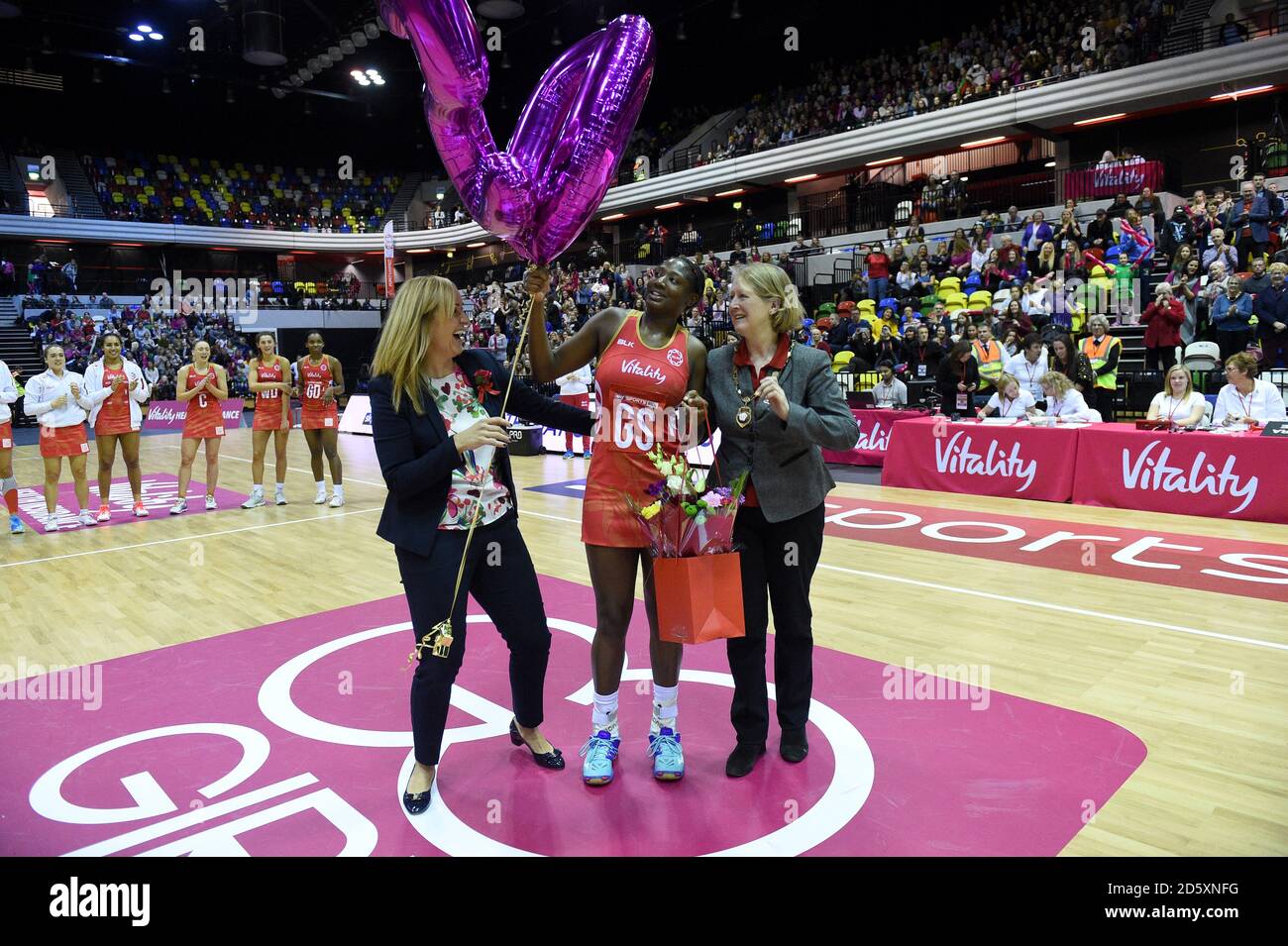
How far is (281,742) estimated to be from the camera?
3156 mm

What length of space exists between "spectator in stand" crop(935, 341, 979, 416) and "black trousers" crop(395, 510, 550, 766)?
8177 millimetres

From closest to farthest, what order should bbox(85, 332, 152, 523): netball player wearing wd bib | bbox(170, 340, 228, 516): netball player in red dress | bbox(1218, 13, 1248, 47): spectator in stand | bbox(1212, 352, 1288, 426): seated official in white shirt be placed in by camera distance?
bbox(1212, 352, 1288, 426): seated official in white shirt, bbox(85, 332, 152, 523): netball player wearing wd bib, bbox(170, 340, 228, 516): netball player in red dress, bbox(1218, 13, 1248, 47): spectator in stand

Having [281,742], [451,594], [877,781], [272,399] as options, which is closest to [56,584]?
[272,399]

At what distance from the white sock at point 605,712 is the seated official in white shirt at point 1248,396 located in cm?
671

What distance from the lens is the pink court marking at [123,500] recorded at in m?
7.93

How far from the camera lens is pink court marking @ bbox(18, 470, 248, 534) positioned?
7931 millimetres

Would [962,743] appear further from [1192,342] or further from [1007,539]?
[1192,342]

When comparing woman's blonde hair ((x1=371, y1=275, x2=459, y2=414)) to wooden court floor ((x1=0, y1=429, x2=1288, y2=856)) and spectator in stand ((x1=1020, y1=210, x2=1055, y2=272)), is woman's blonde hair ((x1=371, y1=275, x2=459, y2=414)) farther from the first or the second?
spectator in stand ((x1=1020, y1=210, x2=1055, y2=272))

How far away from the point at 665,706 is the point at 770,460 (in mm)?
882

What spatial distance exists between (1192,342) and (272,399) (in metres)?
10.5

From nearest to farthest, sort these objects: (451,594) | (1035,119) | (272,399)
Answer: (451,594) < (272,399) < (1035,119)

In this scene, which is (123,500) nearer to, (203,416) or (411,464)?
(203,416)

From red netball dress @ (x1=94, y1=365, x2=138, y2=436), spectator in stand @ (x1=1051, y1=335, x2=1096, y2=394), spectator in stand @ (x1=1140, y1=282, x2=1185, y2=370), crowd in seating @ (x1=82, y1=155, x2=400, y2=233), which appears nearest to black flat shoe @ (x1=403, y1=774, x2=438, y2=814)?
red netball dress @ (x1=94, y1=365, x2=138, y2=436)

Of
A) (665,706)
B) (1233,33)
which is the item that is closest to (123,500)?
(665,706)
